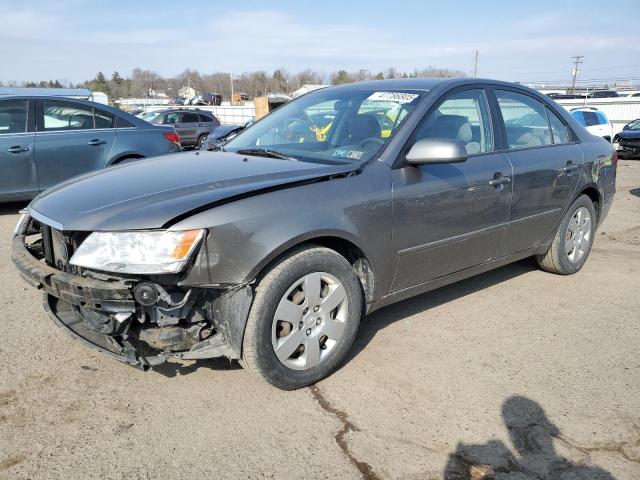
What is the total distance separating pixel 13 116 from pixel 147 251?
18.2ft

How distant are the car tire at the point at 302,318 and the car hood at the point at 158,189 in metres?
0.44

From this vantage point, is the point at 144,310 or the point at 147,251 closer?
the point at 147,251

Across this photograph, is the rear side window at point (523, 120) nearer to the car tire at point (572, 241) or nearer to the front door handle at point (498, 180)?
the front door handle at point (498, 180)

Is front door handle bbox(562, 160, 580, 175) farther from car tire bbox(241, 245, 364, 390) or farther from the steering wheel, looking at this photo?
car tire bbox(241, 245, 364, 390)

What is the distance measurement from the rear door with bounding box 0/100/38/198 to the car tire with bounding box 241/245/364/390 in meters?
5.41

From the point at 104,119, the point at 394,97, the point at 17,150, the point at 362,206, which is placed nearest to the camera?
the point at 362,206

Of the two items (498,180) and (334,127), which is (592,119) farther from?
(334,127)

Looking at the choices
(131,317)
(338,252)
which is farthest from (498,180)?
(131,317)

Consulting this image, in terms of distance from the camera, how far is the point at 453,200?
342 cm

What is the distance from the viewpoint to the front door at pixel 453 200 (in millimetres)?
3221

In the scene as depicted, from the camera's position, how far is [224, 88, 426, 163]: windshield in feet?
10.8

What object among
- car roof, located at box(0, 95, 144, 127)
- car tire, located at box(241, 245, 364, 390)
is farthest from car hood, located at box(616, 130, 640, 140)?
car tire, located at box(241, 245, 364, 390)

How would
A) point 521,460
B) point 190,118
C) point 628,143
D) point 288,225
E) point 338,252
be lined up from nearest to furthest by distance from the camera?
point 521,460, point 288,225, point 338,252, point 628,143, point 190,118

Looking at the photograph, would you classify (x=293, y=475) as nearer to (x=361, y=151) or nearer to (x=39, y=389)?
(x=39, y=389)
